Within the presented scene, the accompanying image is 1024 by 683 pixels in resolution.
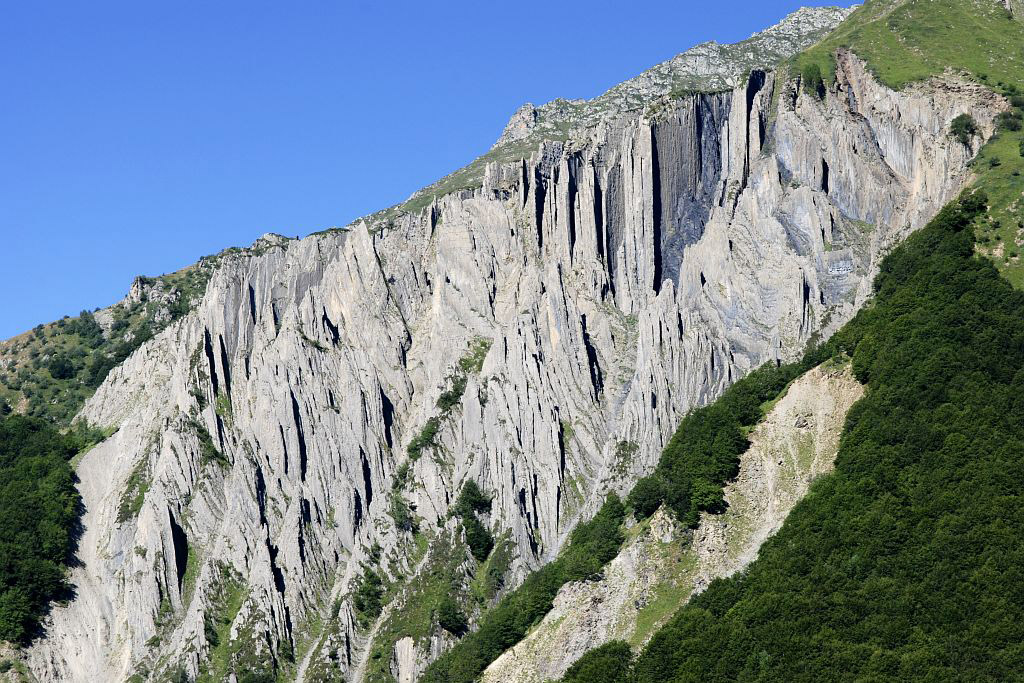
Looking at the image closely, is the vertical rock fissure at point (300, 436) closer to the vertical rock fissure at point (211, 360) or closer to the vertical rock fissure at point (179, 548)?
the vertical rock fissure at point (211, 360)

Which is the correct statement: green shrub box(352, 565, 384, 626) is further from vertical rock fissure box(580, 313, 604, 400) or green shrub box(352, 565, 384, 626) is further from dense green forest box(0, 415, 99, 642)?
dense green forest box(0, 415, 99, 642)

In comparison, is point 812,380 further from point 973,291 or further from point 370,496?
point 370,496

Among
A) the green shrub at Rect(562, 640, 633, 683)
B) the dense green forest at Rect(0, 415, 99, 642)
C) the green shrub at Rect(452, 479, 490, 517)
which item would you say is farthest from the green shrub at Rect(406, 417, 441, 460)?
the green shrub at Rect(562, 640, 633, 683)

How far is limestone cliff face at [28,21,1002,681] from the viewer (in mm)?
157875

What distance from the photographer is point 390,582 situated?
533 ft

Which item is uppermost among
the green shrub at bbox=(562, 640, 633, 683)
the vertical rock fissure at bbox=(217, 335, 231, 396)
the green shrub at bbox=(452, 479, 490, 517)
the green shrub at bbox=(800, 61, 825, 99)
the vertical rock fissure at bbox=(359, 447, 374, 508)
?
the green shrub at bbox=(800, 61, 825, 99)

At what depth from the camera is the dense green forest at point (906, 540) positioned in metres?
103

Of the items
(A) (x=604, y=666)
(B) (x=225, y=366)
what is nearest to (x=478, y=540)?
(A) (x=604, y=666)

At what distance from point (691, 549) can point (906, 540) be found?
22.2 m

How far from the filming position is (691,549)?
12838cm

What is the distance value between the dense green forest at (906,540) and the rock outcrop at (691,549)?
3.57 metres

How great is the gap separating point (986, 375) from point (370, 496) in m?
78.9

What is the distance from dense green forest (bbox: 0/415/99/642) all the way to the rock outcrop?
61.4 metres

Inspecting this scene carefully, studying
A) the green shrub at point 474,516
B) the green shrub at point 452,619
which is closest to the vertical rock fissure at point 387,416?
the green shrub at point 474,516
